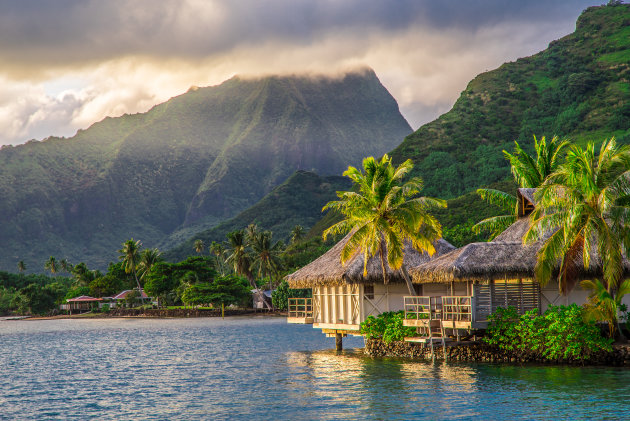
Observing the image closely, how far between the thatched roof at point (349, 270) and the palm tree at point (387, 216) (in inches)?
23.8

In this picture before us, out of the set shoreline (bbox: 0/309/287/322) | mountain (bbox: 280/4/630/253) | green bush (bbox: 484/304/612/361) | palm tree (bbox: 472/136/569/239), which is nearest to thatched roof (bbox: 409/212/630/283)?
green bush (bbox: 484/304/612/361)

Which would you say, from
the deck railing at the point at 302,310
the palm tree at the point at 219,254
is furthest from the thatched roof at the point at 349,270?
the palm tree at the point at 219,254

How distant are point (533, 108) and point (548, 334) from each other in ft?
441

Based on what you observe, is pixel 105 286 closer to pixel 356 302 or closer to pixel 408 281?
pixel 356 302

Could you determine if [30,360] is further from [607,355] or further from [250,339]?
[607,355]

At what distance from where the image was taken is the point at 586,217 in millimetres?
24922

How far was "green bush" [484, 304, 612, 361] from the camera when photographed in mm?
24516

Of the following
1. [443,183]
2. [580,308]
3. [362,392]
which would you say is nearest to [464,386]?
[362,392]

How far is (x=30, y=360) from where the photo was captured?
4375cm

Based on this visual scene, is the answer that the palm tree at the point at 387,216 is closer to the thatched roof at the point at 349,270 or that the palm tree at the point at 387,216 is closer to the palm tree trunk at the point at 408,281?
the palm tree trunk at the point at 408,281

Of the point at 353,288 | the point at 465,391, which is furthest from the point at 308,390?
the point at 353,288

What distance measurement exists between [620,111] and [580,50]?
39.0 meters

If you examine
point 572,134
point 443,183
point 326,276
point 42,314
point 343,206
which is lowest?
point 42,314

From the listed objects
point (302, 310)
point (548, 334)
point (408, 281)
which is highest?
point (408, 281)
